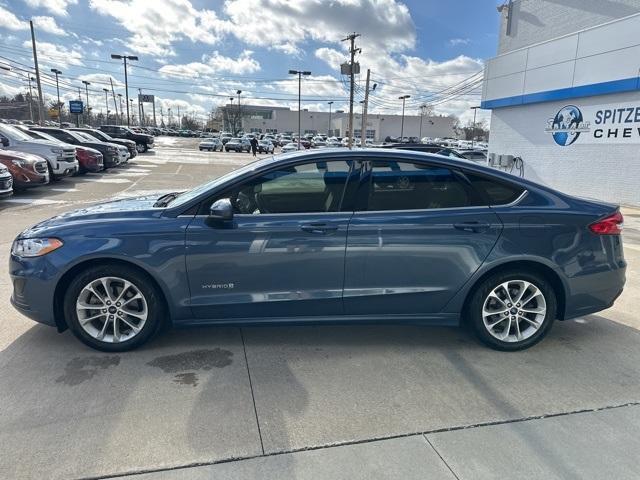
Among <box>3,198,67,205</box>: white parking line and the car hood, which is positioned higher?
the car hood

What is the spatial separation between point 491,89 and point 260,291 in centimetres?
1780

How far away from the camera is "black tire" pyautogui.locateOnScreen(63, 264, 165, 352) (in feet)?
10.9

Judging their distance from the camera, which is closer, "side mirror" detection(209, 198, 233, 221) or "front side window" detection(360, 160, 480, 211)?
"side mirror" detection(209, 198, 233, 221)

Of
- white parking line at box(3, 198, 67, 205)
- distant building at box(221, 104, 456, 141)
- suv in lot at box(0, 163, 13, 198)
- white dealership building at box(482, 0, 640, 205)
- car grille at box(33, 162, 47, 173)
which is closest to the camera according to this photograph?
suv in lot at box(0, 163, 13, 198)

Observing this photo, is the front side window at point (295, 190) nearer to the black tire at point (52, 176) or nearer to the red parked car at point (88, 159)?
the black tire at point (52, 176)

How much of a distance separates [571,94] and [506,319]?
45.5 ft

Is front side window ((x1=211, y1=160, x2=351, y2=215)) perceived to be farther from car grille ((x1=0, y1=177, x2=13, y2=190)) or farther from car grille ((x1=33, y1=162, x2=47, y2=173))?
car grille ((x1=33, y1=162, x2=47, y2=173))

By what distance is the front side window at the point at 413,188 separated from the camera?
11.4ft

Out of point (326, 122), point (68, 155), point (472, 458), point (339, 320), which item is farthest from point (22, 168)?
point (326, 122)

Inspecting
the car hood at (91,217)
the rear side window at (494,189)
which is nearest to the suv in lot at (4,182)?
the car hood at (91,217)

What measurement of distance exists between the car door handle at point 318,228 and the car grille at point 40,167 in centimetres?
1087

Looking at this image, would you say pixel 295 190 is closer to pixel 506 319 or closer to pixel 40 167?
pixel 506 319

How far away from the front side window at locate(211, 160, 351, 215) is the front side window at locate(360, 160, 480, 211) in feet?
0.79

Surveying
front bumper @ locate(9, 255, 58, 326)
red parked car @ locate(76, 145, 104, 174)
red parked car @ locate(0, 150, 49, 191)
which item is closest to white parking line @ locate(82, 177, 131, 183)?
red parked car @ locate(76, 145, 104, 174)
